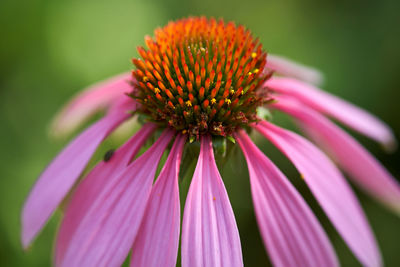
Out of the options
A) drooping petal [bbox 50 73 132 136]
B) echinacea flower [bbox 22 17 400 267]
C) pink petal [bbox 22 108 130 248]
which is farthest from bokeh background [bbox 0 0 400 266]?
pink petal [bbox 22 108 130 248]

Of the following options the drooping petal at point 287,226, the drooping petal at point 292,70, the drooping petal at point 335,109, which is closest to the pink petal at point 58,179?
the drooping petal at point 287,226

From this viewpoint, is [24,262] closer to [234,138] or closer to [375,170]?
[234,138]

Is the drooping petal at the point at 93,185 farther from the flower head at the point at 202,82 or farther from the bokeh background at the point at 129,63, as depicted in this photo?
the bokeh background at the point at 129,63

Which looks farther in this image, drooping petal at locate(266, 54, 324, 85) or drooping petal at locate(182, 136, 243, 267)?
drooping petal at locate(266, 54, 324, 85)

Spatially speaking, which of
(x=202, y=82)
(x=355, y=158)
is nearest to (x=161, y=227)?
(x=202, y=82)

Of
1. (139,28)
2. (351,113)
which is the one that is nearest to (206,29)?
(351,113)

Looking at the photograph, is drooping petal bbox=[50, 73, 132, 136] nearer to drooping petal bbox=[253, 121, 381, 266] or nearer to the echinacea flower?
the echinacea flower

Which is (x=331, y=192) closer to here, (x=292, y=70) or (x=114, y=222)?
(x=114, y=222)
